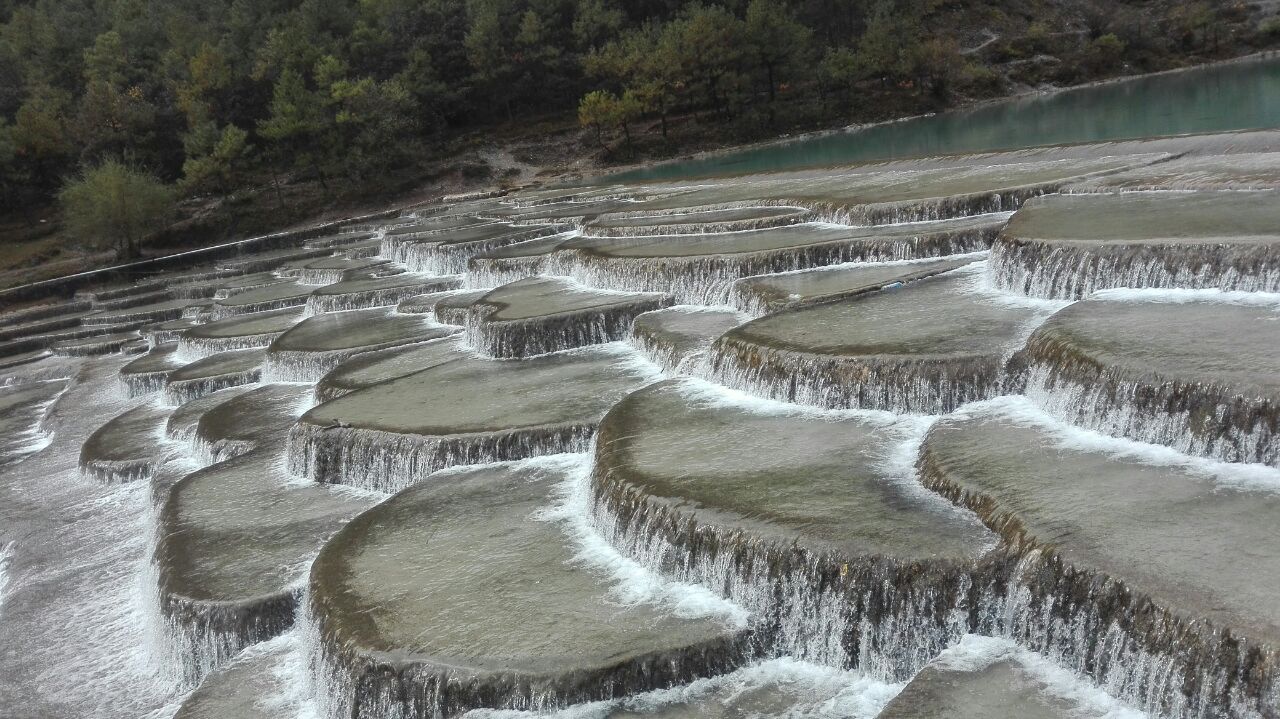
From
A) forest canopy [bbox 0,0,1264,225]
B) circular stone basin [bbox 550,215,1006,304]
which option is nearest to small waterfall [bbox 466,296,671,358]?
circular stone basin [bbox 550,215,1006,304]

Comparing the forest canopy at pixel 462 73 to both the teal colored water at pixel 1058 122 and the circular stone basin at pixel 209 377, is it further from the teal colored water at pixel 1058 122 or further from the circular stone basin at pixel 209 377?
the circular stone basin at pixel 209 377

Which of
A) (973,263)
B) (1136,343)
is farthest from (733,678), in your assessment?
(973,263)

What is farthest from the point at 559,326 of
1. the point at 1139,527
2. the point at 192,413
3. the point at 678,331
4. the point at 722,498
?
the point at 1139,527

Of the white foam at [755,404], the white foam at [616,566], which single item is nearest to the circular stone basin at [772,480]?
the white foam at [755,404]

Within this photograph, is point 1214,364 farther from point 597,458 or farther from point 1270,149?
point 1270,149

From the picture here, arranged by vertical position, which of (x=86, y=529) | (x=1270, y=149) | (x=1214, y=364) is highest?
(x=1270, y=149)

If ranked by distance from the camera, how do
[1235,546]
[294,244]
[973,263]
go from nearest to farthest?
[1235,546]
[973,263]
[294,244]

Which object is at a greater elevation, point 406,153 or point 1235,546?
point 406,153
